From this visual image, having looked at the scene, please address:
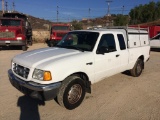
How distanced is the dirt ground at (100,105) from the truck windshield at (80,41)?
4.59 ft

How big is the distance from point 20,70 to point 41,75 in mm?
711

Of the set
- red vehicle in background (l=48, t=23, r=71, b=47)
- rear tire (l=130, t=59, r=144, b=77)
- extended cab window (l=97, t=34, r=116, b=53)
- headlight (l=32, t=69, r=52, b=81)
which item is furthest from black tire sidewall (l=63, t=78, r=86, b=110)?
red vehicle in background (l=48, t=23, r=71, b=47)

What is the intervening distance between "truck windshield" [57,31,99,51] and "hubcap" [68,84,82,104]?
42.7 inches

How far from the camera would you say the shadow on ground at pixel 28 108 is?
13.5 ft

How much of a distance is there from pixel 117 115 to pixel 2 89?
11.4 feet

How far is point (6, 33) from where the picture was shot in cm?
1371

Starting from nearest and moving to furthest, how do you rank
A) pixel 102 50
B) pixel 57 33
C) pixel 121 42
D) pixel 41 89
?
pixel 41 89, pixel 102 50, pixel 121 42, pixel 57 33

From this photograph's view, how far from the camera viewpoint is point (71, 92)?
175 inches

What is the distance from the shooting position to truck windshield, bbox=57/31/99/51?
509 cm

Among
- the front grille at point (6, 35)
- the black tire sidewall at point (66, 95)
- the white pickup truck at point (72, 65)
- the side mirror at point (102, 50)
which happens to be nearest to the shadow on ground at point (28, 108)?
the white pickup truck at point (72, 65)

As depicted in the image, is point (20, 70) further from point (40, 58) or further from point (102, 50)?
point (102, 50)

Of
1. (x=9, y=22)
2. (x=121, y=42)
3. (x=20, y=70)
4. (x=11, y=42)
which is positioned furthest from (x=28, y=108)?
(x=9, y=22)

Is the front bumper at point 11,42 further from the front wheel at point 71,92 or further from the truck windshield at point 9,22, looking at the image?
the front wheel at point 71,92

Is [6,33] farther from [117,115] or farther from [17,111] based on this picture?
[117,115]
